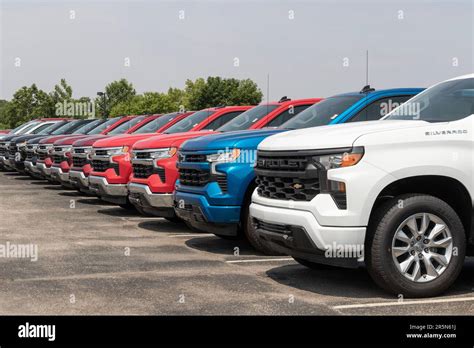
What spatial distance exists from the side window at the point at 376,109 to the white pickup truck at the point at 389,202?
87.5 inches

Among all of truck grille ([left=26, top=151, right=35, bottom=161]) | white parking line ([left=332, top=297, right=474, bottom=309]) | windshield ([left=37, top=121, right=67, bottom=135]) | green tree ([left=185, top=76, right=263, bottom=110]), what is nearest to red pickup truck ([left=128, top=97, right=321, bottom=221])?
white parking line ([left=332, top=297, right=474, bottom=309])

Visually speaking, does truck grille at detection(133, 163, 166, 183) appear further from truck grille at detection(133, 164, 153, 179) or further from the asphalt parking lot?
the asphalt parking lot

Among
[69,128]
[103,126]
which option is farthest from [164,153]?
[69,128]

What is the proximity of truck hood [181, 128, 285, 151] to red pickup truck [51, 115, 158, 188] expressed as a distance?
25.7ft

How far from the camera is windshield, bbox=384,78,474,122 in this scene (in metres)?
7.15

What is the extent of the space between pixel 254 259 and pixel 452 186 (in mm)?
2804

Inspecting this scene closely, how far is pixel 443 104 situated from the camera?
7363mm

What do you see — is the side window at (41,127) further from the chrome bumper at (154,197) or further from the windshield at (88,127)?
the chrome bumper at (154,197)

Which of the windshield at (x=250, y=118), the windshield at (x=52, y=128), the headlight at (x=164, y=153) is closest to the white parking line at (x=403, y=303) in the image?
the windshield at (x=250, y=118)

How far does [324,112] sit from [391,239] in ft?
10.6

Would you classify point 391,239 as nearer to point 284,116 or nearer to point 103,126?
point 284,116

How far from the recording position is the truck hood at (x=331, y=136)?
21.6ft
